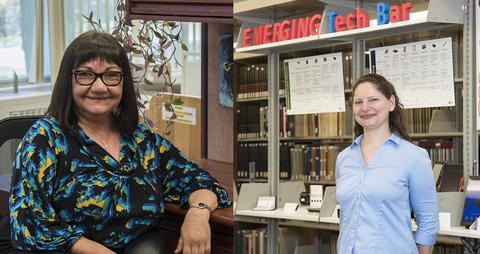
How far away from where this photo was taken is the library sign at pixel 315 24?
3.62 m

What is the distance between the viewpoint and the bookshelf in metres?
3.30

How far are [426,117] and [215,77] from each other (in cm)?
234

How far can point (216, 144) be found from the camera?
5.64 feet

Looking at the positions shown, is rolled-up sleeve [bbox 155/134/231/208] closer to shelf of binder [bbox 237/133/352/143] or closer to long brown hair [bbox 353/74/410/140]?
long brown hair [bbox 353/74/410/140]

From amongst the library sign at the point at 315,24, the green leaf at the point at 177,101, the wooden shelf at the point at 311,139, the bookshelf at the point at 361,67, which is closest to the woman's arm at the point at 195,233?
the green leaf at the point at 177,101

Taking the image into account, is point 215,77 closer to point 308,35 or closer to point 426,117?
point 426,117

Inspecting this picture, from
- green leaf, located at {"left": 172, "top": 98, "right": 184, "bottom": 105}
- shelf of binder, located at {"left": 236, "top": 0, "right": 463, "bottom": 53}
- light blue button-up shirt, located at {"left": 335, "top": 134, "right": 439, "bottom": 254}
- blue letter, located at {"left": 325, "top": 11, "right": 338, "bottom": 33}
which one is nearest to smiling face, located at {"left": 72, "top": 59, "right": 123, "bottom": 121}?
green leaf, located at {"left": 172, "top": 98, "right": 184, "bottom": 105}

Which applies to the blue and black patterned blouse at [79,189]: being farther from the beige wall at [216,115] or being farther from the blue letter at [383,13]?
the blue letter at [383,13]

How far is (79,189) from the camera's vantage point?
1.19 m

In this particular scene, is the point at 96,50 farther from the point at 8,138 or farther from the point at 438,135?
the point at 438,135

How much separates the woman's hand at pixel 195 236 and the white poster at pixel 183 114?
34 centimetres

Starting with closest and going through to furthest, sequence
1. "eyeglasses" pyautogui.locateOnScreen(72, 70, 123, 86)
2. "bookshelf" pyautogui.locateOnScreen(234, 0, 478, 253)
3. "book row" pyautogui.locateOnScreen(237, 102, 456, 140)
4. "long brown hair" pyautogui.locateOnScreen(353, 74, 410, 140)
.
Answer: "eyeglasses" pyautogui.locateOnScreen(72, 70, 123, 86), "long brown hair" pyautogui.locateOnScreen(353, 74, 410, 140), "bookshelf" pyautogui.locateOnScreen(234, 0, 478, 253), "book row" pyautogui.locateOnScreen(237, 102, 456, 140)

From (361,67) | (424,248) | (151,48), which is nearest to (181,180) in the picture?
(151,48)

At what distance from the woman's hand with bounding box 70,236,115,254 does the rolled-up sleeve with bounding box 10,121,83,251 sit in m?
0.01
